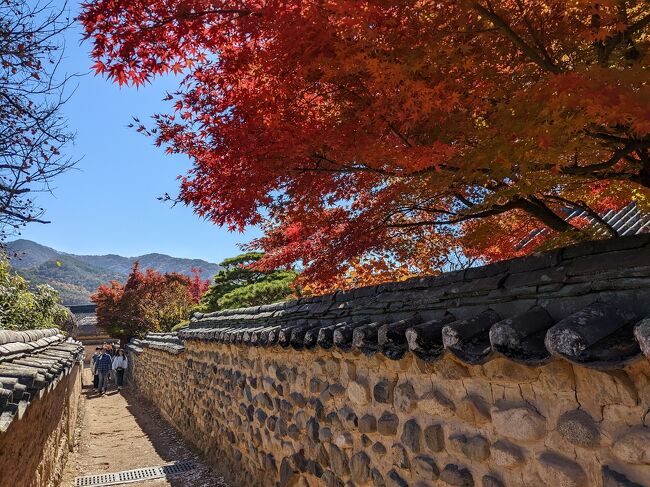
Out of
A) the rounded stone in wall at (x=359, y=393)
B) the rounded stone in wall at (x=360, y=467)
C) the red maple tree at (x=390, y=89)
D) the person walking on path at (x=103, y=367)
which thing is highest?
the red maple tree at (x=390, y=89)

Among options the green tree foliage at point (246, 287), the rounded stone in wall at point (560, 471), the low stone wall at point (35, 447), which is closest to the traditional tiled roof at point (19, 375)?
the low stone wall at point (35, 447)

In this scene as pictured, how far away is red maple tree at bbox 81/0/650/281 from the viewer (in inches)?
121

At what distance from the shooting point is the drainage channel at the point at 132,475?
8.17m

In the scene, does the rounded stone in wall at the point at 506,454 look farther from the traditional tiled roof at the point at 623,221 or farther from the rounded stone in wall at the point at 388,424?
the traditional tiled roof at the point at 623,221

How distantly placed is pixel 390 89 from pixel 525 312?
5.85 feet

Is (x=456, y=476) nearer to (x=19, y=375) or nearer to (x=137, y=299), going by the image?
(x=19, y=375)

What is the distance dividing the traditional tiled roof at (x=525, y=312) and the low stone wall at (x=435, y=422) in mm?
178

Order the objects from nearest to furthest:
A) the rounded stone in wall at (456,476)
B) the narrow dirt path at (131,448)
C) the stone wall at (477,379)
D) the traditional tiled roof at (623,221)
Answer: the stone wall at (477,379), the rounded stone in wall at (456,476), the traditional tiled roof at (623,221), the narrow dirt path at (131,448)

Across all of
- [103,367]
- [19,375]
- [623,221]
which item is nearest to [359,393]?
[19,375]

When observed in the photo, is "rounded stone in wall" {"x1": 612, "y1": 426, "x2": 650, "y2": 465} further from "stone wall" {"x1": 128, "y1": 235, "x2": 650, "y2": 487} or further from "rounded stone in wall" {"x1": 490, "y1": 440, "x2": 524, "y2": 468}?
"rounded stone in wall" {"x1": 490, "y1": 440, "x2": 524, "y2": 468}

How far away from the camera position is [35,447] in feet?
17.3

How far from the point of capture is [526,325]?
239 cm

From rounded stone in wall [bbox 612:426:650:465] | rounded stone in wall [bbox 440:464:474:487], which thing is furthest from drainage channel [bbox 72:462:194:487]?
rounded stone in wall [bbox 612:426:650:465]

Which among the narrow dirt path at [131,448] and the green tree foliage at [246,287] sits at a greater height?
the green tree foliage at [246,287]
